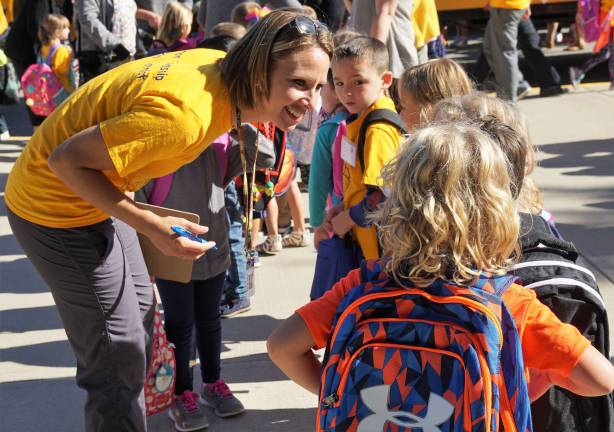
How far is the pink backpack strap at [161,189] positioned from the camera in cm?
340

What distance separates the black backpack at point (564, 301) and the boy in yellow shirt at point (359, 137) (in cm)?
96

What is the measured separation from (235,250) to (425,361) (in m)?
2.74

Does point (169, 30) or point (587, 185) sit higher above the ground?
point (169, 30)

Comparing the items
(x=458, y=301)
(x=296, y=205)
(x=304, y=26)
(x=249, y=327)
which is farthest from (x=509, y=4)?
(x=458, y=301)

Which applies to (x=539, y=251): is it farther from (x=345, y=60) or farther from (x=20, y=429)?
(x=20, y=429)

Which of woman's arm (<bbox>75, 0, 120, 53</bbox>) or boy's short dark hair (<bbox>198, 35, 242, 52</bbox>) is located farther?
woman's arm (<bbox>75, 0, 120, 53</bbox>)

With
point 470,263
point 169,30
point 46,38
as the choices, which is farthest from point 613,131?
point 470,263

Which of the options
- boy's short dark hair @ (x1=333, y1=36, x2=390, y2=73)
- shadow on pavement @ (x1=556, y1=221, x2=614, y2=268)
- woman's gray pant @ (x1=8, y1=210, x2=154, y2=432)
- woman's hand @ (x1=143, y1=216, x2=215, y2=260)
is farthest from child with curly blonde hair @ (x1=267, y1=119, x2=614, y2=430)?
shadow on pavement @ (x1=556, y1=221, x2=614, y2=268)

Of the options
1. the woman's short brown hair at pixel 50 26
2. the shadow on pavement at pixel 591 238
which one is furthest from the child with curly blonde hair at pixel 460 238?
the woman's short brown hair at pixel 50 26

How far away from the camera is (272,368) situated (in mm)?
4074

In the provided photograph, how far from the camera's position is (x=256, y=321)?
462 cm

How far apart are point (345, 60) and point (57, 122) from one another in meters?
1.40

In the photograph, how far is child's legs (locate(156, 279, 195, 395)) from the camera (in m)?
3.44

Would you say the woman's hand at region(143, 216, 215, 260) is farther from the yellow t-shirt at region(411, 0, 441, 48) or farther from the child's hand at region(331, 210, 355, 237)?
the yellow t-shirt at region(411, 0, 441, 48)
